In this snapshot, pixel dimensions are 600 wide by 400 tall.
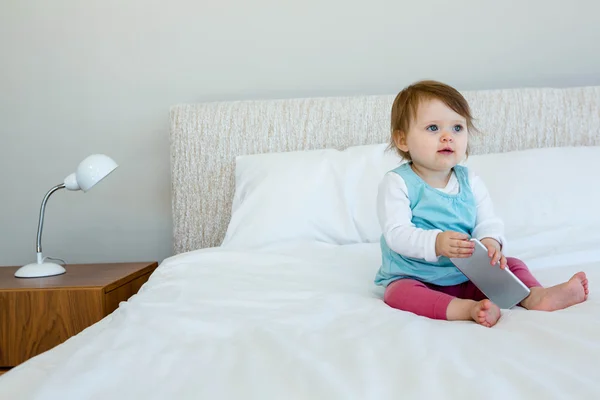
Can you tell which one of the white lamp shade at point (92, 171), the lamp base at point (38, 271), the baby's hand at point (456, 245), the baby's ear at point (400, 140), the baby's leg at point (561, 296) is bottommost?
the lamp base at point (38, 271)

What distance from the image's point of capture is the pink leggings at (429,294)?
108 centimetres

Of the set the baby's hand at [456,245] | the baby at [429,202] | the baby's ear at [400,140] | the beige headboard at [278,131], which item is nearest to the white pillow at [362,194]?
the beige headboard at [278,131]

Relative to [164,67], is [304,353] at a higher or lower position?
lower

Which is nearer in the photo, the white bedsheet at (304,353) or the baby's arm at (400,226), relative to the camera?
the white bedsheet at (304,353)

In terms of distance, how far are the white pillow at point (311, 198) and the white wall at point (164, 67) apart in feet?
1.63

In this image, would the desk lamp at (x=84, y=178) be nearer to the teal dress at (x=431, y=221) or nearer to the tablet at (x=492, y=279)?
the teal dress at (x=431, y=221)

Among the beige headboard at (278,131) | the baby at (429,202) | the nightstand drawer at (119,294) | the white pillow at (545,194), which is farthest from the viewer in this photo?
the beige headboard at (278,131)

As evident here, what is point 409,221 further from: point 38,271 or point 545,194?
point 38,271

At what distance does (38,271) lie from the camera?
1.89m

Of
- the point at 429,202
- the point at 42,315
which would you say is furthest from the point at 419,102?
the point at 42,315

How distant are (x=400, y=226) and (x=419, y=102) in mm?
277

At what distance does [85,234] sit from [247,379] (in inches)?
73.8

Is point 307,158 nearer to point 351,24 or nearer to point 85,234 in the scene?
point 351,24

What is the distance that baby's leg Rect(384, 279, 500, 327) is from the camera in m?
0.96
